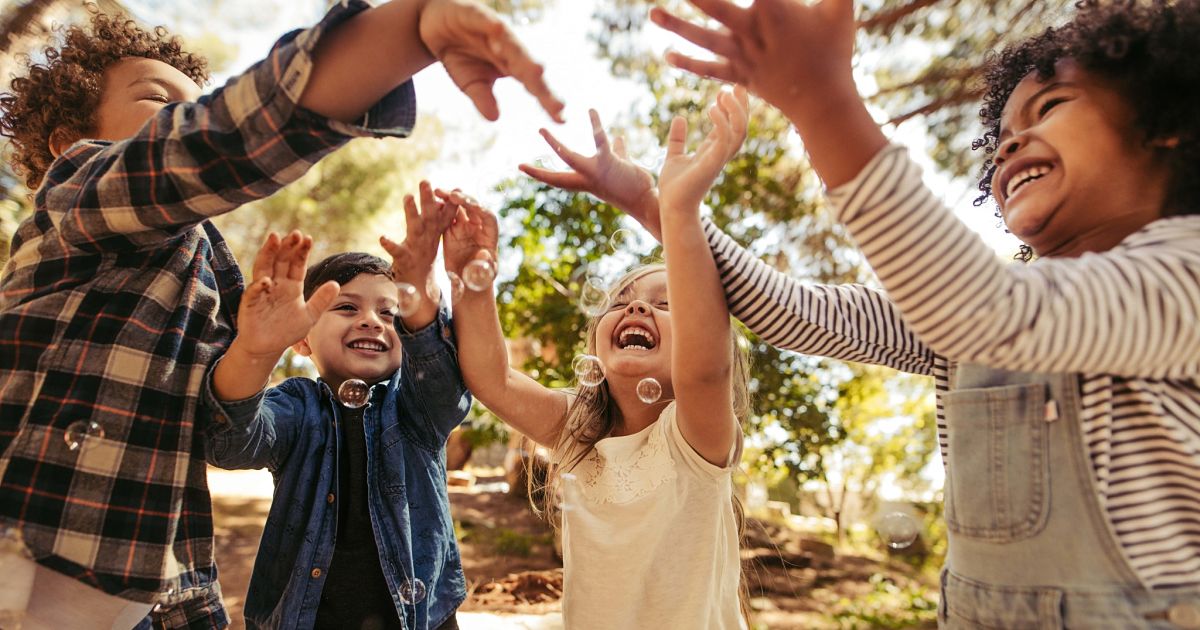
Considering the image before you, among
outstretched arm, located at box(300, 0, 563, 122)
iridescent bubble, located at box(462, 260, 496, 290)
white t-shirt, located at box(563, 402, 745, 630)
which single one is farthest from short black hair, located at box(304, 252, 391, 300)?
outstretched arm, located at box(300, 0, 563, 122)

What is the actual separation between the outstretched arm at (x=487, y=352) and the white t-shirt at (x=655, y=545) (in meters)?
0.27

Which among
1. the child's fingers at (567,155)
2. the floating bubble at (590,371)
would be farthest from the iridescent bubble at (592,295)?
the child's fingers at (567,155)

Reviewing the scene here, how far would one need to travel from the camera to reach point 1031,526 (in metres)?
1.15

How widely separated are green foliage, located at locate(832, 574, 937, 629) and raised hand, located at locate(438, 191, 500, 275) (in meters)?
6.24

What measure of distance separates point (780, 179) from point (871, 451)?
20.0 feet

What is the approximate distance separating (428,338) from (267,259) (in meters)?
0.47

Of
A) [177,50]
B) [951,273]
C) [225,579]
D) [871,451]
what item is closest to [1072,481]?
[951,273]

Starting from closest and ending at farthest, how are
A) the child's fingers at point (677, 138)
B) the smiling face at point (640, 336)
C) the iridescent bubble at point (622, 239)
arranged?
the child's fingers at point (677, 138), the smiling face at point (640, 336), the iridescent bubble at point (622, 239)

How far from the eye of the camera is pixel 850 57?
1.08 metres

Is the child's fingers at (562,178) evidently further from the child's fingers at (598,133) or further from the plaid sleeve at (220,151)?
the plaid sleeve at (220,151)

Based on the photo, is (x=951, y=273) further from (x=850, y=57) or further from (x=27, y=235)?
(x=27, y=235)

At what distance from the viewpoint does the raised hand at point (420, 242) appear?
69.8 inches

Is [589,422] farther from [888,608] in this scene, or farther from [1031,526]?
[888,608]

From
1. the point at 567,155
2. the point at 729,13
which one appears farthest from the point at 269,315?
the point at 729,13
